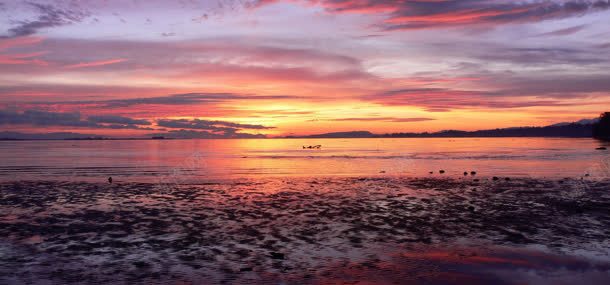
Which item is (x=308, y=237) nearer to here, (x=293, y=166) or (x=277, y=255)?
(x=277, y=255)

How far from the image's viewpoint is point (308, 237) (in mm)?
17047

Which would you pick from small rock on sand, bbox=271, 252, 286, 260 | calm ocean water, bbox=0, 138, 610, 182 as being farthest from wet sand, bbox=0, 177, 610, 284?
calm ocean water, bbox=0, 138, 610, 182

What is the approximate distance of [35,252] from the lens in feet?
48.7

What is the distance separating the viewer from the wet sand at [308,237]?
1251 centimetres

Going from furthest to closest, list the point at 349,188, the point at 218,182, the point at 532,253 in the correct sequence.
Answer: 1. the point at 218,182
2. the point at 349,188
3. the point at 532,253

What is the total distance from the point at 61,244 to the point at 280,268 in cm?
834

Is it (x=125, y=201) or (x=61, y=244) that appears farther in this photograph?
(x=125, y=201)

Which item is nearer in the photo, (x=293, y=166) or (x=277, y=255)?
(x=277, y=255)

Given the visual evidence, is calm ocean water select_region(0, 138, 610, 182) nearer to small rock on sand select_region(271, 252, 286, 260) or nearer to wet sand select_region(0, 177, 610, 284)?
wet sand select_region(0, 177, 610, 284)

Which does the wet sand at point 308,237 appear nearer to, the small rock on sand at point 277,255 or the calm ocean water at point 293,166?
the small rock on sand at point 277,255

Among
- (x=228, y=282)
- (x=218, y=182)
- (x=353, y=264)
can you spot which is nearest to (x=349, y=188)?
(x=218, y=182)

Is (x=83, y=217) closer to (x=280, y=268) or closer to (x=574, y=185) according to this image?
(x=280, y=268)

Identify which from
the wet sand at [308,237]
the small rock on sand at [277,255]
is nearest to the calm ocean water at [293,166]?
the wet sand at [308,237]

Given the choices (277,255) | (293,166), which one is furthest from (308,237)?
(293,166)
